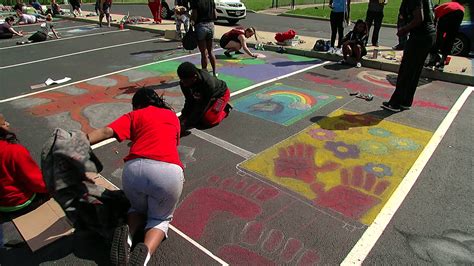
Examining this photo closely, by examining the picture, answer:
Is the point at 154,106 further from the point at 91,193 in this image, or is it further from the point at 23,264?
the point at 23,264

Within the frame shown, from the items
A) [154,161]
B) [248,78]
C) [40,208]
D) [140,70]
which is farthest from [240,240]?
[140,70]

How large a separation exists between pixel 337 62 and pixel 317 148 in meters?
4.91

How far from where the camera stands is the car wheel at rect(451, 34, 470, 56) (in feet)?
30.8

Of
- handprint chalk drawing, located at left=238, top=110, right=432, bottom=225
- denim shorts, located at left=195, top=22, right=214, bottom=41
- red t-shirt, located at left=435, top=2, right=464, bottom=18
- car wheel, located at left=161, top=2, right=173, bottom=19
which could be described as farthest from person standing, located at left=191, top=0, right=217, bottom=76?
car wheel, located at left=161, top=2, right=173, bottom=19

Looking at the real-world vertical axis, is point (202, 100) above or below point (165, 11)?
below

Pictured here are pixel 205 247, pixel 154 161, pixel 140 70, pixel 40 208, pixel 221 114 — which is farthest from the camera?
pixel 140 70

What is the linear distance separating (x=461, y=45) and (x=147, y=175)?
1006cm

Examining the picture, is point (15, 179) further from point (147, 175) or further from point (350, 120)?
point (350, 120)

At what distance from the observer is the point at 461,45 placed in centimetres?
945

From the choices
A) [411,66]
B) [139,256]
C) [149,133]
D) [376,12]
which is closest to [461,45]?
[376,12]

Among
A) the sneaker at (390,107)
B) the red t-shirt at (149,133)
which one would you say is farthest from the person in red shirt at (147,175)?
the sneaker at (390,107)

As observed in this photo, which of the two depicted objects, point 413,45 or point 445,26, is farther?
point 445,26

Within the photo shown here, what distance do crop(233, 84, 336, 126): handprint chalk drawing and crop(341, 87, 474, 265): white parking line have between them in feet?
5.92

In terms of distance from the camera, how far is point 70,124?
525 cm
